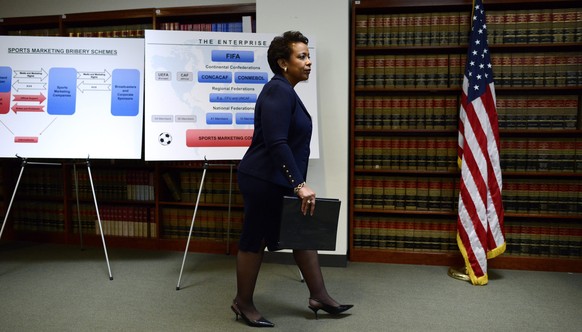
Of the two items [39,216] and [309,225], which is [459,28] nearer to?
[309,225]

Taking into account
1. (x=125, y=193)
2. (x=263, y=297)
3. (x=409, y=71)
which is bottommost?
(x=263, y=297)

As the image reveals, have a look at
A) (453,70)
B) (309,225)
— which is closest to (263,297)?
(309,225)

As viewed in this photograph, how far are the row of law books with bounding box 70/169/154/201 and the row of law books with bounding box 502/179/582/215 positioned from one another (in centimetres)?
286

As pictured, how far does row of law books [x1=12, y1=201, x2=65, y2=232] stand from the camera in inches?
161

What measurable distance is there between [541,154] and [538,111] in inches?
12.4

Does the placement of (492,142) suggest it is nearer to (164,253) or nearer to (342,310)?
(342,310)

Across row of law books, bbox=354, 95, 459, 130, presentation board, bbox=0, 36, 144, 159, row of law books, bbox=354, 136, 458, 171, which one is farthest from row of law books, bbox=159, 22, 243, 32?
row of law books, bbox=354, 136, 458, 171

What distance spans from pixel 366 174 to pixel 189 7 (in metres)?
1.98

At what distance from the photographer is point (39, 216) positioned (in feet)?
13.6

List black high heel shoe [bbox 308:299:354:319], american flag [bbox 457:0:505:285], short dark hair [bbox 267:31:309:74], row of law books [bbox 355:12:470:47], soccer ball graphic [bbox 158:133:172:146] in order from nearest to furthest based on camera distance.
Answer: short dark hair [bbox 267:31:309:74] < black high heel shoe [bbox 308:299:354:319] < soccer ball graphic [bbox 158:133:172:146] < american flag [bbox 457:0:505:285] < row of law books [bbox 355:12:470:47]

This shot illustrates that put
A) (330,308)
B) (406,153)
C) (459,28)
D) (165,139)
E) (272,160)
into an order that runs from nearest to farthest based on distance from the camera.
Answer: (272,160) < (330,308) < (165,139) < (459,28) < (406,153)

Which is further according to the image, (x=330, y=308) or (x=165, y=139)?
(x=165, y=139)

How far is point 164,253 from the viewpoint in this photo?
3777 mm

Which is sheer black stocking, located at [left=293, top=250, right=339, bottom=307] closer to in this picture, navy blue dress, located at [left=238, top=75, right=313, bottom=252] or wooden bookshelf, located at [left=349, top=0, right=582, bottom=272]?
navy blue dress, located at [left=238, top=75, right=313, bottom=252]
